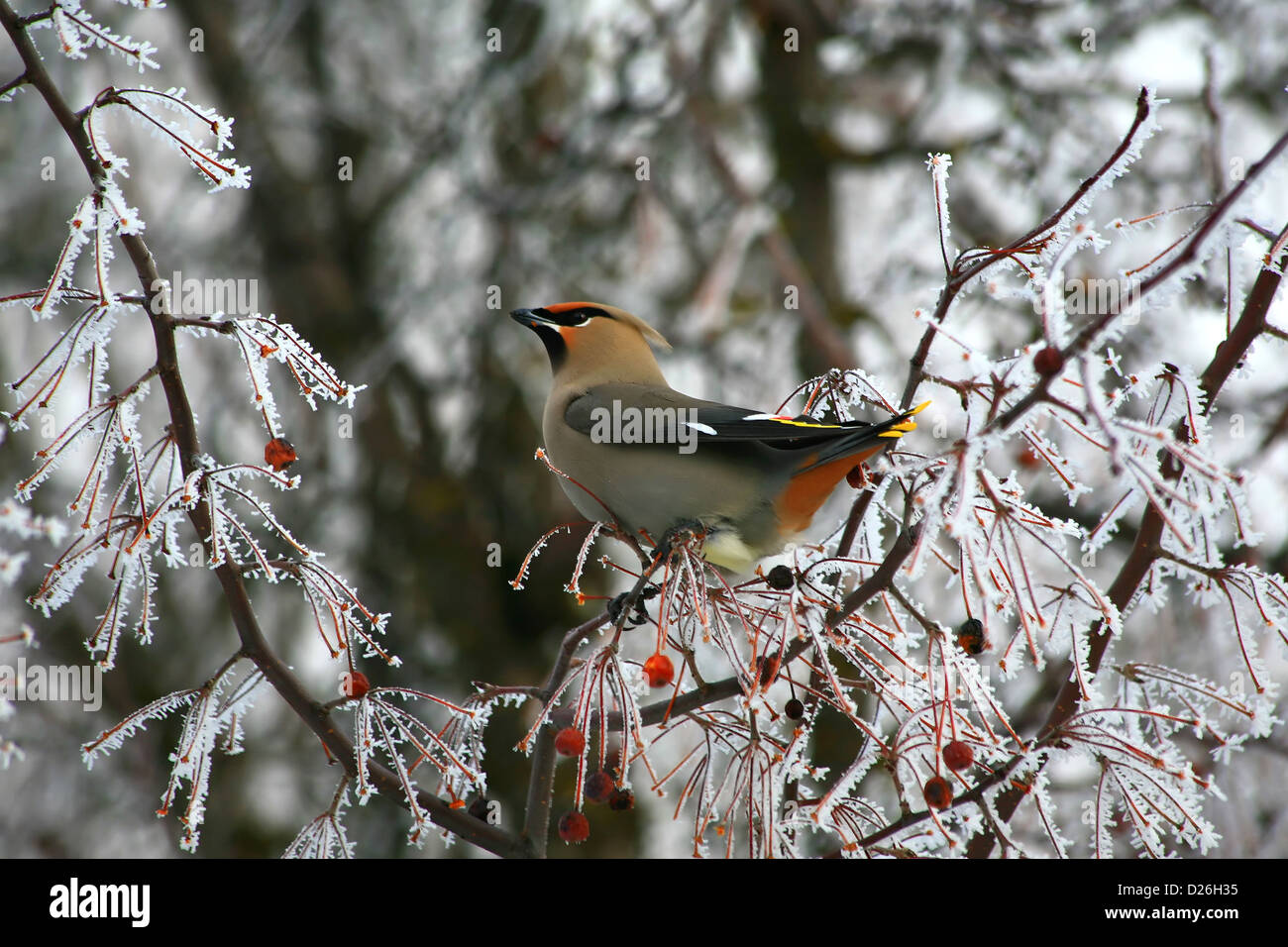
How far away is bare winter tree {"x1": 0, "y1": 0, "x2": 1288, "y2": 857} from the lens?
1896 millimetres

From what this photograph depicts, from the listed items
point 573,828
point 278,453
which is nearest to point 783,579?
point 573,828

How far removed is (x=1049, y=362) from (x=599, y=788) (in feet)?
3.56

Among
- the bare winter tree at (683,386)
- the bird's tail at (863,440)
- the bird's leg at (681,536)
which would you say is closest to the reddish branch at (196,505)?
the bare winter tree at (683,386)

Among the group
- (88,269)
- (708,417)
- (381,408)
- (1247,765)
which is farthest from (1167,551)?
(88,269)

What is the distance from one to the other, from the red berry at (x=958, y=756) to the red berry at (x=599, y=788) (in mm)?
597

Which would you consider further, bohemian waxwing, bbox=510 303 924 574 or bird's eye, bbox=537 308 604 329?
bird's eye, bbox=537 308 604 329

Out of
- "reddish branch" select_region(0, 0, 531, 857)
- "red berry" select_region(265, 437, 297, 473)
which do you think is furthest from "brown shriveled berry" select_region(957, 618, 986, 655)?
"red berry" select_region(265, 437, 297, 473)

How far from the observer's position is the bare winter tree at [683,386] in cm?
190

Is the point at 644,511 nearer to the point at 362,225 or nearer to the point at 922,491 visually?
the point at 922,491

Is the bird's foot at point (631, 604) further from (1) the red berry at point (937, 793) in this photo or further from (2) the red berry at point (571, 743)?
(1) the red berry at point (937, 793)

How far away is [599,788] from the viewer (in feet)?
6.81

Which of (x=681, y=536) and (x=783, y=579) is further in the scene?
(x=681, y=536)

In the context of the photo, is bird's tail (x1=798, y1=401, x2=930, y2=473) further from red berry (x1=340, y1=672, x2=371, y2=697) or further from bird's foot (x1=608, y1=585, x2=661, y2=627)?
red berry (x1=340, y1=672, x2=371, y2=697)

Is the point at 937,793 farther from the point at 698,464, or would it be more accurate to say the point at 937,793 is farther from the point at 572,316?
the point at 572,316
